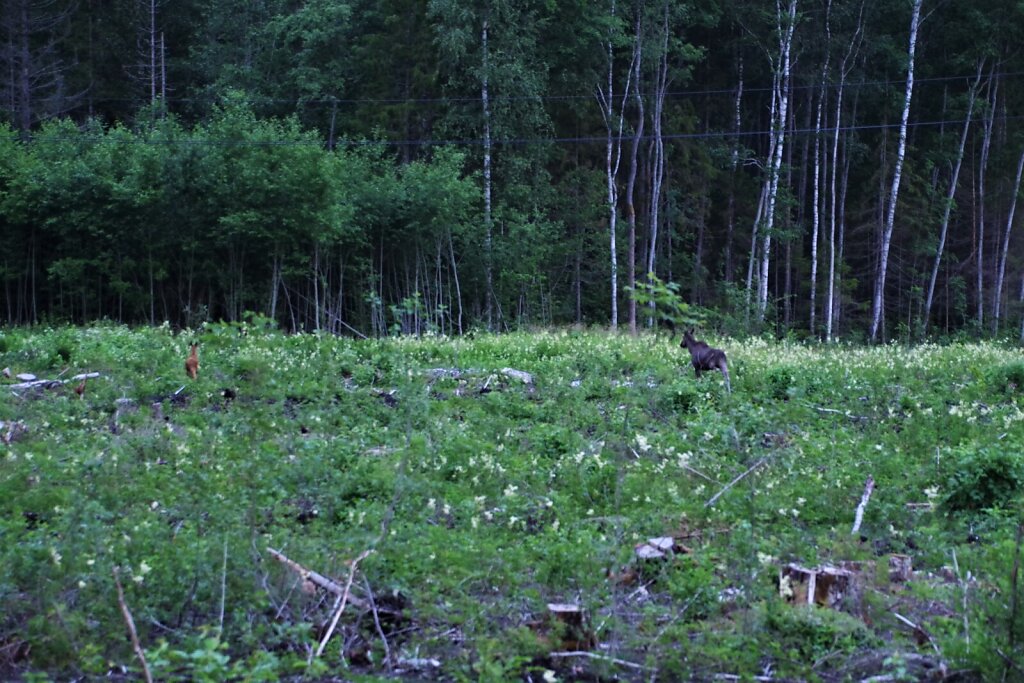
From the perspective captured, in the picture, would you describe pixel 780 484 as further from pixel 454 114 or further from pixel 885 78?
pixel 885 78

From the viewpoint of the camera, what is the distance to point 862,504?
674cm

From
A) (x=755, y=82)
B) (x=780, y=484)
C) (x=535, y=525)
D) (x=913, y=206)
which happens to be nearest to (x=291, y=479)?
(x=535, y=525)

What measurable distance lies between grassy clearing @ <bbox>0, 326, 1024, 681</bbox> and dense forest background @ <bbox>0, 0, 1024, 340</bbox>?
12429 mm

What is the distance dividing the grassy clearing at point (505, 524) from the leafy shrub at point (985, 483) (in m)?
0.02

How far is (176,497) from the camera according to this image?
22.8ft

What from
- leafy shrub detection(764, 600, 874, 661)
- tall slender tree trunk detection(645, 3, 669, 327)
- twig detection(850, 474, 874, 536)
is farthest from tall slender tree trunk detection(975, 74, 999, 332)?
leafy shrub detection(764, 600, 874, 661)

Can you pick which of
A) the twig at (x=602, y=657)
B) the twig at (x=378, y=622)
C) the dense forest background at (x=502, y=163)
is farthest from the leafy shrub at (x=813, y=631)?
the dense forest background at (x=502, y=163)

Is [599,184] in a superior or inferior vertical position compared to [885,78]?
inferior

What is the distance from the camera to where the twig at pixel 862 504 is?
6402 millimetres

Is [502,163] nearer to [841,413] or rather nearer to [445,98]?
[445,98]

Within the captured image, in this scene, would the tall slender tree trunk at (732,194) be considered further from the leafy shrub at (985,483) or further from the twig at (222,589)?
the twig at (222,589)

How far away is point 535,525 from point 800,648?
2.24m

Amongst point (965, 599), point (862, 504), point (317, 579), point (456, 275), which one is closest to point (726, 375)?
point (862, 504)

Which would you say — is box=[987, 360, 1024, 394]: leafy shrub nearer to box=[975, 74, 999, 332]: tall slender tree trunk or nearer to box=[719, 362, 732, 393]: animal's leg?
box=[719, 362, 732, 393]: animal's leg
